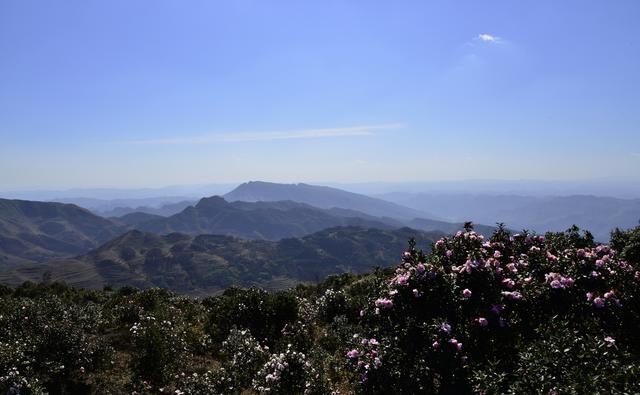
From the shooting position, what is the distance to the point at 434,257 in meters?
10.1

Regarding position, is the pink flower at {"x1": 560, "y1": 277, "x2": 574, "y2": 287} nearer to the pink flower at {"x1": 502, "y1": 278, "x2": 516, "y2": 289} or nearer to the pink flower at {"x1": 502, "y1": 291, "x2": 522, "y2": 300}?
the pink flower at {"x1": 502, "y1": 278, "x2": 516, "y2": 289}

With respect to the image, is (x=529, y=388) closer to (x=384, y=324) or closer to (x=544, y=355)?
(x=544, y=355)

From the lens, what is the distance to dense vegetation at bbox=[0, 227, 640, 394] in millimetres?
7000

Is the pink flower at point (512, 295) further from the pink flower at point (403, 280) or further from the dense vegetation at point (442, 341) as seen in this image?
the pink flower at point (403, 280)

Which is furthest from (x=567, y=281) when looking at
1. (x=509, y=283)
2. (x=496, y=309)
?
(x=496, y=309)

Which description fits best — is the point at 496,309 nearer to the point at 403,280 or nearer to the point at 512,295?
the point at 512,295

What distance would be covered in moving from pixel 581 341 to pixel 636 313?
248 cm

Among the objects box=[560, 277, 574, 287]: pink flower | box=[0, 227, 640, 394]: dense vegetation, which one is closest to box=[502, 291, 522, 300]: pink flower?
box=[0, 227, 640, 394]: dense vegetation

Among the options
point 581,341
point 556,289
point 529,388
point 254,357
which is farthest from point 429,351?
point 254,357

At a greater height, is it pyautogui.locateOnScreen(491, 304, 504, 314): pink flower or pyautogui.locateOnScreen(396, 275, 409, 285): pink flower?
pyautogui.locateOnScreen(396, 275, 409, 285): pink flower

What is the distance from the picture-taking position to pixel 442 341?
8062 millimetres

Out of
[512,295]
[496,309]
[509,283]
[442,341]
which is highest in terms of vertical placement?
[509,283]

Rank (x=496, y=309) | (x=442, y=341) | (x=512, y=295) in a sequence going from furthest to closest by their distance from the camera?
(x=512, y=295) < (x=496, y=309) < (x=442, y=341)

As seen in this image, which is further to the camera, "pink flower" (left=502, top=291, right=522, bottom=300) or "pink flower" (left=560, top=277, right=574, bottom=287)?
A: "pink flower" (left=560, top=277, right=574, bottom=287)
